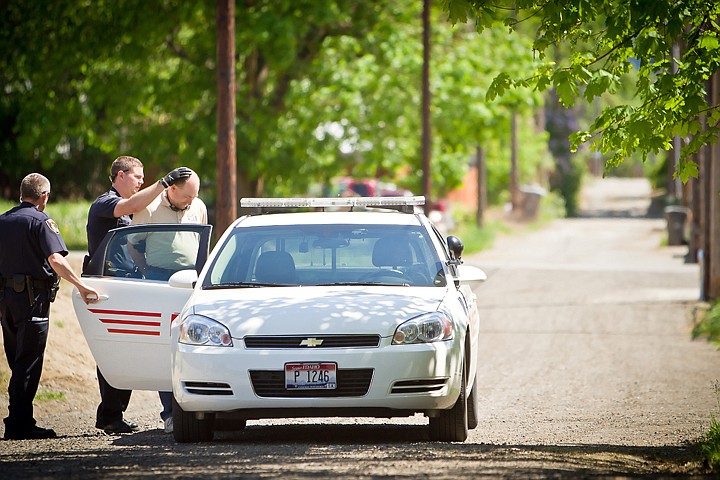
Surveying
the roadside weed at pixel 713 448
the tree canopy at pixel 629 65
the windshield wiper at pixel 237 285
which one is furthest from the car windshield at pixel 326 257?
the roadside weed at pixel 713 448

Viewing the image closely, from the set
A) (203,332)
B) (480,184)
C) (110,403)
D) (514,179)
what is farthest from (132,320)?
(514,179)

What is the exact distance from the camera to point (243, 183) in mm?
31797

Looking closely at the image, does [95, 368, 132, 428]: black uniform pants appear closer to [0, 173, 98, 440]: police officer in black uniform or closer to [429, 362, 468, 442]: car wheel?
[0, 173, 98, 440]: police officer in black uniform

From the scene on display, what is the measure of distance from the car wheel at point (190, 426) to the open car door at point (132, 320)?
1.99ft

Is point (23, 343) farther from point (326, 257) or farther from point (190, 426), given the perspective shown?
point (326, 257)

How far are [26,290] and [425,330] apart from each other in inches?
122

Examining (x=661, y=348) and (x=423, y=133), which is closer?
(x=661, y=348)

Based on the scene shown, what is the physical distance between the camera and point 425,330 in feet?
27.9

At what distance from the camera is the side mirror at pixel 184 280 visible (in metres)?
9.09

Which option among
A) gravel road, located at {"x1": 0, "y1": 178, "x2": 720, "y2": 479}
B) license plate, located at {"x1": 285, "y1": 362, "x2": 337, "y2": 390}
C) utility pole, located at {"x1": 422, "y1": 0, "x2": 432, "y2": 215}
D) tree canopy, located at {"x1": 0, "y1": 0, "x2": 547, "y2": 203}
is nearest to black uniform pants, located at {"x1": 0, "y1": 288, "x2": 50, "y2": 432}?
gravel road, located at {"x1": 0, "y1": 178, "x2": 720, "y2": 479}

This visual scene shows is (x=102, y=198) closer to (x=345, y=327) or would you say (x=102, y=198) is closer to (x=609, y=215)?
(x=345, y=327)

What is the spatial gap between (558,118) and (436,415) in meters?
62.7

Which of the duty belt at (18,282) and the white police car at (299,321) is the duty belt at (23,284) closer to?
the duty belt at (18,282)

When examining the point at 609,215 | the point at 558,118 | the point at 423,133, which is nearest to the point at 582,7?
the point at 423,133
